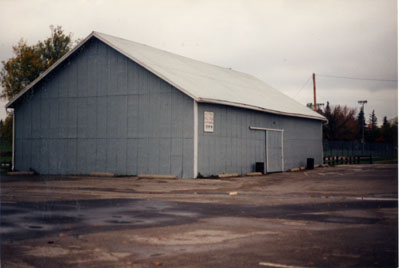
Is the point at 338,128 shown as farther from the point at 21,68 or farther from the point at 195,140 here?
the point at 195,140

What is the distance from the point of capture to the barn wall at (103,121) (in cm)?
2238

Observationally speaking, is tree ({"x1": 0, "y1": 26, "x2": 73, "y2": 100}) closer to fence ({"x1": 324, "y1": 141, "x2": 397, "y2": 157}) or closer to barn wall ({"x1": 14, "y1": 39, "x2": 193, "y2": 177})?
barn wall ({"x1": 14, "y1": 39, "x2": 193, "y2": 177})

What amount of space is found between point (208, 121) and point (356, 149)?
41.8m

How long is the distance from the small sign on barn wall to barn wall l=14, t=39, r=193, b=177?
0.84m

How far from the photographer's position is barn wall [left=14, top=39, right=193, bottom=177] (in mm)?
22375

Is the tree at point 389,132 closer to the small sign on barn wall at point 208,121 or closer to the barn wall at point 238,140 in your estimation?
the barn wall at point 238,140

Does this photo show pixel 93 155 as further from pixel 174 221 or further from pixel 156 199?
pixel 174 221

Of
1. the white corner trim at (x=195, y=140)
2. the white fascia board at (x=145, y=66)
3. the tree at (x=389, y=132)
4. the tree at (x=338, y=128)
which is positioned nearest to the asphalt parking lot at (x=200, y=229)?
the white corner trim at (x=195, y=140)

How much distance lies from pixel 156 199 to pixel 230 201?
2.20 m

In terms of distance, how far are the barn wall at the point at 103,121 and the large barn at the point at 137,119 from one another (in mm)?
49

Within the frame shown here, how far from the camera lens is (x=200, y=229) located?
28.8 ft

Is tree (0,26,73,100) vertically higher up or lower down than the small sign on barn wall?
higher up

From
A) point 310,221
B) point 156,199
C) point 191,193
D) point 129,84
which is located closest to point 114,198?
point 156,199

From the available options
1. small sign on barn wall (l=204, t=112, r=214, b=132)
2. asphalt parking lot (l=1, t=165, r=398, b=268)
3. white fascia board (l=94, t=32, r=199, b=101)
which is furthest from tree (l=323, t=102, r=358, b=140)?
asphalt parking lot (l=1, t=165, r=398, b=268)
